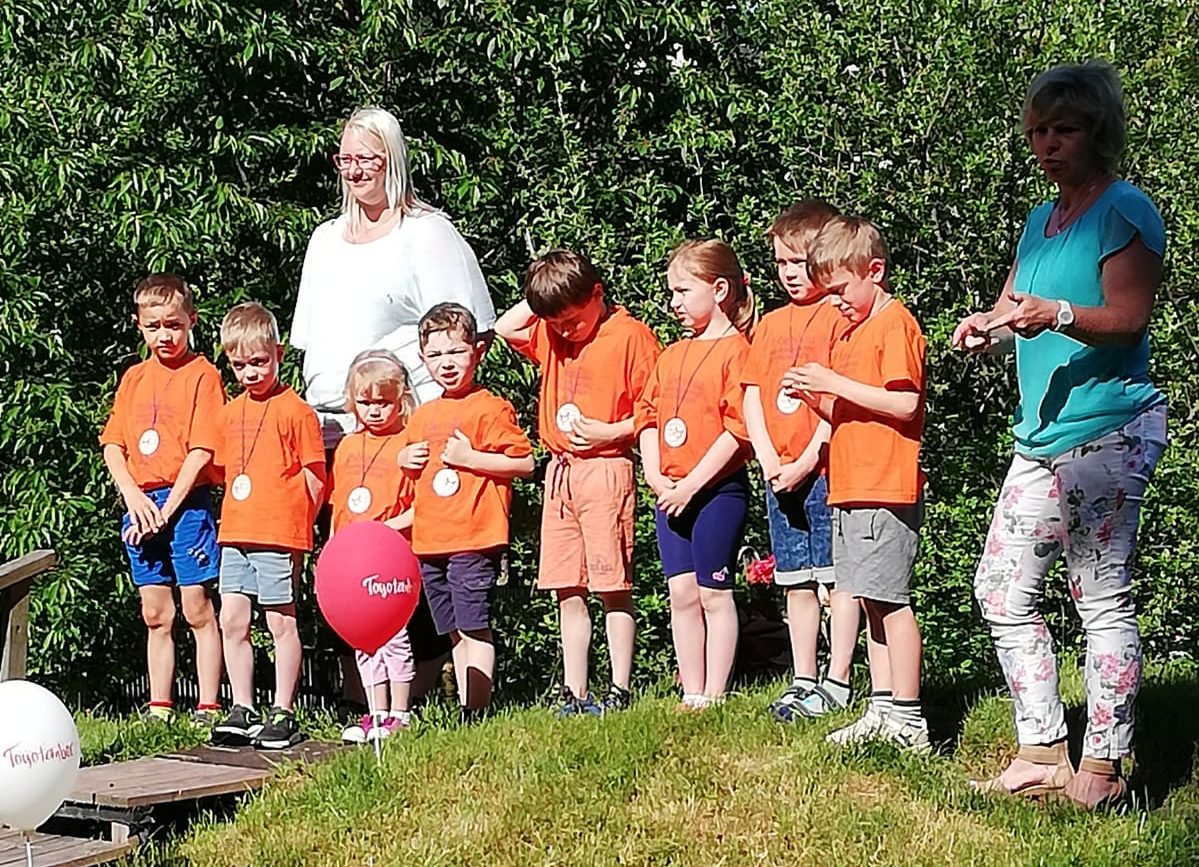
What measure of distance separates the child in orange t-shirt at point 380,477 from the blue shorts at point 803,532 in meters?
1.51

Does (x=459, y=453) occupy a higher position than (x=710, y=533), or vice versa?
(x=459, y=453)

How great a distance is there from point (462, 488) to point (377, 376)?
1.90 ft

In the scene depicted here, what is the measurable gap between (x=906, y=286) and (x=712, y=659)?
307cm

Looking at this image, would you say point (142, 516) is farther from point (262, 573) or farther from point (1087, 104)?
point (1087, 104)

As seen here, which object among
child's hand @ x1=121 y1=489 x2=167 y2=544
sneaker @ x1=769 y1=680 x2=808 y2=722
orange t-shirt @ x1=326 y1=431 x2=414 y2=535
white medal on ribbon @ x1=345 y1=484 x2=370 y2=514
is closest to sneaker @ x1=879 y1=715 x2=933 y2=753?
sneaker @ x1=769 y1=680 x2=808 y2=722

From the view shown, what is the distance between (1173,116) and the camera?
823 centimetres

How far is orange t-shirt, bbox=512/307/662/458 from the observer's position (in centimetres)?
636

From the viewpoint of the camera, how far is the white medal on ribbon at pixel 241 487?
259 inches

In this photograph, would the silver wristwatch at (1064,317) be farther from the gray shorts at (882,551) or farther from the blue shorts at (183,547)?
the blue shorts at (183,547)

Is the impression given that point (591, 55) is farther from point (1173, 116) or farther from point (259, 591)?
point (259, 591)

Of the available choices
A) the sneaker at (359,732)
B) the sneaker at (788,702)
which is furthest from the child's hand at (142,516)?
the sneaker at (788,702)

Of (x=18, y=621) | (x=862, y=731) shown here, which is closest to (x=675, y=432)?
(x=862, y=731)

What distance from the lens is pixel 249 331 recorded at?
265 inches

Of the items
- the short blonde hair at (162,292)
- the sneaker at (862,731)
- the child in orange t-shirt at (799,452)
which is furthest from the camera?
the short blonde hair at (162,292)
